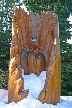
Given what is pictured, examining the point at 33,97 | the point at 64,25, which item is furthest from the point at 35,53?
the point at 64,25

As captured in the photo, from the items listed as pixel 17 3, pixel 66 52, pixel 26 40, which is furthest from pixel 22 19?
pixel 17 3

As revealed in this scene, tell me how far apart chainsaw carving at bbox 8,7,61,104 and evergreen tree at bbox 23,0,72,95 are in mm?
3941

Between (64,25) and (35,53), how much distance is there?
4.83 meters

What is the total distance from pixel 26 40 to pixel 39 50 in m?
0.49

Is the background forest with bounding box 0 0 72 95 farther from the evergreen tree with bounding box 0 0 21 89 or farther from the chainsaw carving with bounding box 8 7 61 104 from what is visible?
the chainsaw carving with bounding box 8 7 61 104

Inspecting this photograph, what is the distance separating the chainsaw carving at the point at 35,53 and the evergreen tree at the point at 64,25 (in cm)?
394

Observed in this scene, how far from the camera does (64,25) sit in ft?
42.4

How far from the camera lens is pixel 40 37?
8664mm

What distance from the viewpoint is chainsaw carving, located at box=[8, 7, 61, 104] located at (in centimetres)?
754

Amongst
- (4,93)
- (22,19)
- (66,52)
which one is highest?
(22,19)

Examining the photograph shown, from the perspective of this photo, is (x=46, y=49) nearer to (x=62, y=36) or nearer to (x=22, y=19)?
(x=22, y=19)

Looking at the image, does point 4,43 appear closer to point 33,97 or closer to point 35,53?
point 35,53

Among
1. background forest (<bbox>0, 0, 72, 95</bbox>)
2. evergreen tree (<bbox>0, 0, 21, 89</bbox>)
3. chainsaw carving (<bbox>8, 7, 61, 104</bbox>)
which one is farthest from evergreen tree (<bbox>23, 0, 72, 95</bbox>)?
chainsaw carving (<bbox>8, 7, 61, 104</bbox>)

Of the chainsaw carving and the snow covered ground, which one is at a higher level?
the chainsaw carving
